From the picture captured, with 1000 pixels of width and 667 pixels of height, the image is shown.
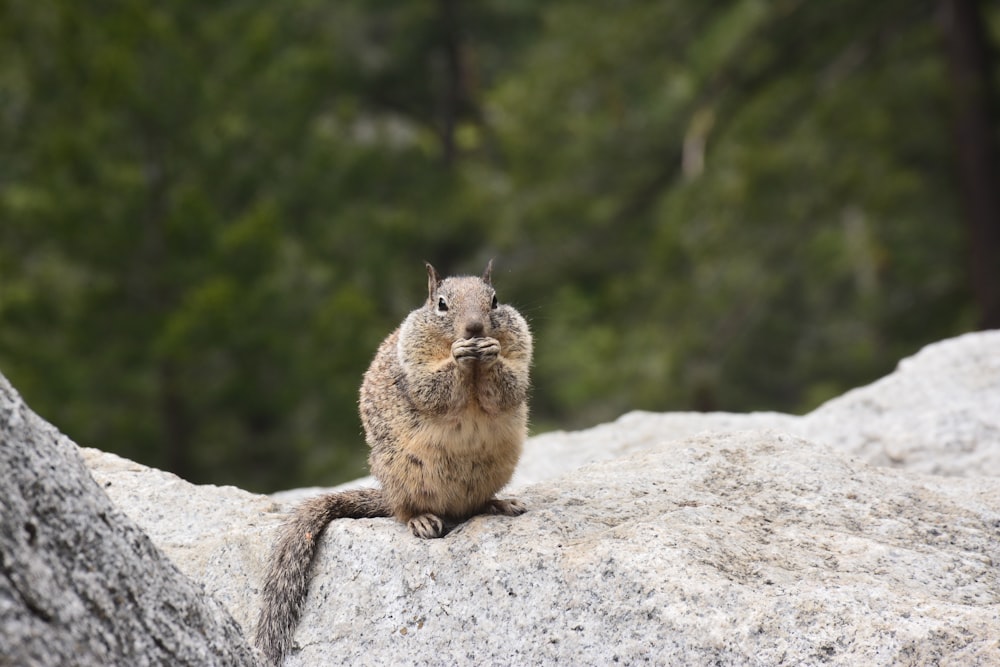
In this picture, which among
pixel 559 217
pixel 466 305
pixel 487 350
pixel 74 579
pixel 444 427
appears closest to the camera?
pixel 74 579

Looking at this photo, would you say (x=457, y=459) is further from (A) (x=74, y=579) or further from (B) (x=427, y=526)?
(A) (x=74, y=579)

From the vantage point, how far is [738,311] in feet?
37.7

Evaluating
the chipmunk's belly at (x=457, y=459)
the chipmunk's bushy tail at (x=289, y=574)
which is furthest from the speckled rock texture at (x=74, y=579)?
the chipmunk's belly at (x=457, y=459)


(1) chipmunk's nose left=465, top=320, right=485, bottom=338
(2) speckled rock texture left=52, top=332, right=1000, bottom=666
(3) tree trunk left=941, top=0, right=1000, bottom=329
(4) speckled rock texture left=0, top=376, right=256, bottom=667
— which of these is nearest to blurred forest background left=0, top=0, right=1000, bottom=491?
(3) tree trunk left=941, top=0, right=1000, bottom=329

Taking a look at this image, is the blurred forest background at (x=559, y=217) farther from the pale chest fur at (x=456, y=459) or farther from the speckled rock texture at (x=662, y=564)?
the pale chest fur at (x=456, y=459)

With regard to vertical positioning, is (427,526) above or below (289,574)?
above

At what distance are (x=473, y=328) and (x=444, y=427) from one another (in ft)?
1.30

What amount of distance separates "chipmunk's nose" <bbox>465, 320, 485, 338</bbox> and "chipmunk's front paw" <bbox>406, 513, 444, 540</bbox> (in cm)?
72

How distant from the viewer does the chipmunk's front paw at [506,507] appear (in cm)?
444

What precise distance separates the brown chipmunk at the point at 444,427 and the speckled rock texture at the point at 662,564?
5.3 inches

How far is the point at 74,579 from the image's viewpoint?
8.34ft

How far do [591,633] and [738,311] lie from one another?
8196 millimetres

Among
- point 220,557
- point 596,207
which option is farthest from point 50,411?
point 220,557

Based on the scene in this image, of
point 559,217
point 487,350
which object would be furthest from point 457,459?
point 559,217
